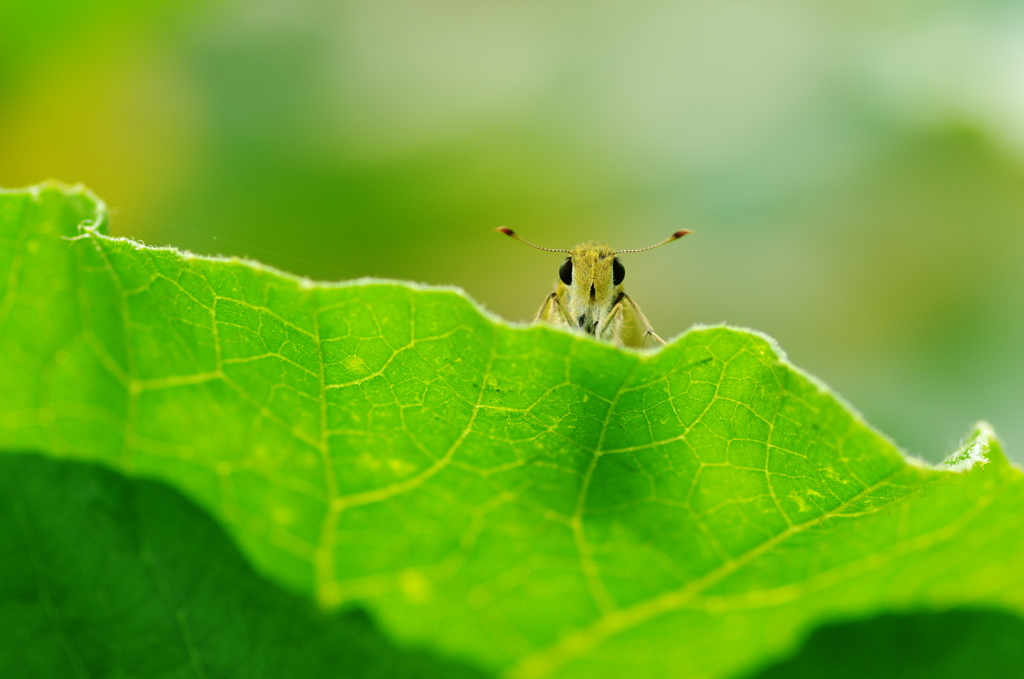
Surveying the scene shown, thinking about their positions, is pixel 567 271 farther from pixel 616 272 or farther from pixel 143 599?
pixel 143 599

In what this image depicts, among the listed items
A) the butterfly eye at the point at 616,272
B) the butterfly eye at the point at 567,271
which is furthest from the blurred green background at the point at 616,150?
the butterfly eye at the point at 616,272

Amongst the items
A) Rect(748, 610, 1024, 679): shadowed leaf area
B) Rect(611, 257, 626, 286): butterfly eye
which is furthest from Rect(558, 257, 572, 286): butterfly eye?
Rect(748, 610, 1024, 679): shadowed leaf area

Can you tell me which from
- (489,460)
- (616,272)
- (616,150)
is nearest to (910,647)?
(489,460)

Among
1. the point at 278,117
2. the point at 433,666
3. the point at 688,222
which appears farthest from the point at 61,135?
the point at 433,666

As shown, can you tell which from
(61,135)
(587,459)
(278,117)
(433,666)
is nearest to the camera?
(433,666)

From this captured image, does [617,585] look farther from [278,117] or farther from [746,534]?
[278,117]

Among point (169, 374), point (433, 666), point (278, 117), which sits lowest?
point (433, 666)
